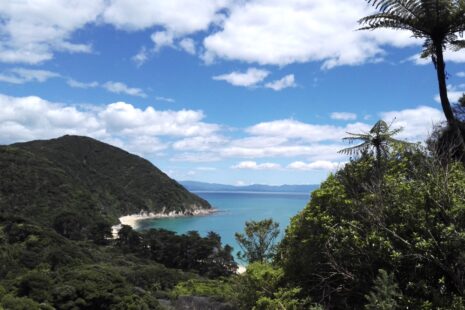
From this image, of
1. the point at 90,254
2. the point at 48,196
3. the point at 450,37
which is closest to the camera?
the point at 450,37

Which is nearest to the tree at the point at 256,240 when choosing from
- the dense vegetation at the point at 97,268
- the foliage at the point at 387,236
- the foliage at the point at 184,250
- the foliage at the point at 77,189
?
the dense vegetation at the point at 97,268

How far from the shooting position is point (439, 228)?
8.46m

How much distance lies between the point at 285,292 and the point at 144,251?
64.9m

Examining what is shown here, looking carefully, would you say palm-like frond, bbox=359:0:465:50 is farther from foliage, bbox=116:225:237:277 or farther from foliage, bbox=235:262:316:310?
foliage, bbox=116:225:237:277

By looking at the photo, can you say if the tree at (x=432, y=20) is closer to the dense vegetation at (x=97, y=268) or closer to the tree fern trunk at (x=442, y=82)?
the tree fern trunk at (x=442, y=82)

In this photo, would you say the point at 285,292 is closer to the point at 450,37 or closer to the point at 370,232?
the point at 370,232

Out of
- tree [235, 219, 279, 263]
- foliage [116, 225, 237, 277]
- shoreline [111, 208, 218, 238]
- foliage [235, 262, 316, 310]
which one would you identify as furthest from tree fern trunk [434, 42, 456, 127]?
shoreline [111, 208, 218, 238]

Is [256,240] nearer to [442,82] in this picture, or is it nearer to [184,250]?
[442,82]

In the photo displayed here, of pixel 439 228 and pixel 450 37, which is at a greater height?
pixel 450 37

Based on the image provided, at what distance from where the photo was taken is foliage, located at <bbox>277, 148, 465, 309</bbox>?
8.38 metres

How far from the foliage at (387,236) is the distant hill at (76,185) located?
91.2 metres

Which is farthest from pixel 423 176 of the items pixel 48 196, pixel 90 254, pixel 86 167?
pixel 86 167

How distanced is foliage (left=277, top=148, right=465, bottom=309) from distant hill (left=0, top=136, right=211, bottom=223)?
91.2 metres

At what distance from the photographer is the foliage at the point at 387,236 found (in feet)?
27.5
